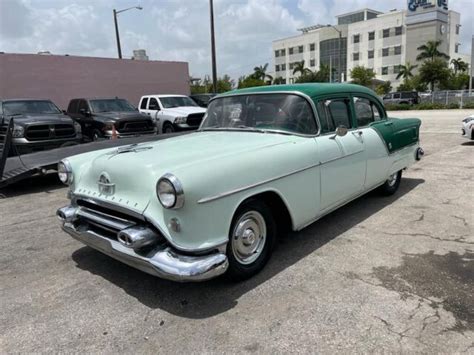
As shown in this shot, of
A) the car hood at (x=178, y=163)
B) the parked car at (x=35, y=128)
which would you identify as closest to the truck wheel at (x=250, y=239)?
the car hood at (x=178, y=163)

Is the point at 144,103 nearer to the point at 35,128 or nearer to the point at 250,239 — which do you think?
the point at 35,128

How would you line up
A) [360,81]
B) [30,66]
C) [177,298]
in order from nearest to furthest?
[177,298] → [30,66] → [360,81]

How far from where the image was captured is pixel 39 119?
9625 mm

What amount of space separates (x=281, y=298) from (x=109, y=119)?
31.8ft

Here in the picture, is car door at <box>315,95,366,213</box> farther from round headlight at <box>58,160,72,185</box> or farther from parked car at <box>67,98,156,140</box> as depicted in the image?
parked car at <box>67,98,156,140</box>

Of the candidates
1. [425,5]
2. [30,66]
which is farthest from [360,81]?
[30,66]

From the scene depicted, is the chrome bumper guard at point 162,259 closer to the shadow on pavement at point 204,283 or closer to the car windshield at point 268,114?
the shadow on pavement at point 204,283

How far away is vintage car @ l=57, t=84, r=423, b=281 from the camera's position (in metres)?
3.08

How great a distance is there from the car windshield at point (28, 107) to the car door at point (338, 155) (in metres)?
8.80

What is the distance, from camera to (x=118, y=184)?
3457mm

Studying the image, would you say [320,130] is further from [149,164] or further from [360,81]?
[360,81]

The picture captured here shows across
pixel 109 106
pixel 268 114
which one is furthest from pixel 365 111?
pixel 109 106

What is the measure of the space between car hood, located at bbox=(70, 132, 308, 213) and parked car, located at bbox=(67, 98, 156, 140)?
25.2 feet

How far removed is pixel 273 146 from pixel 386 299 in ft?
5.42
